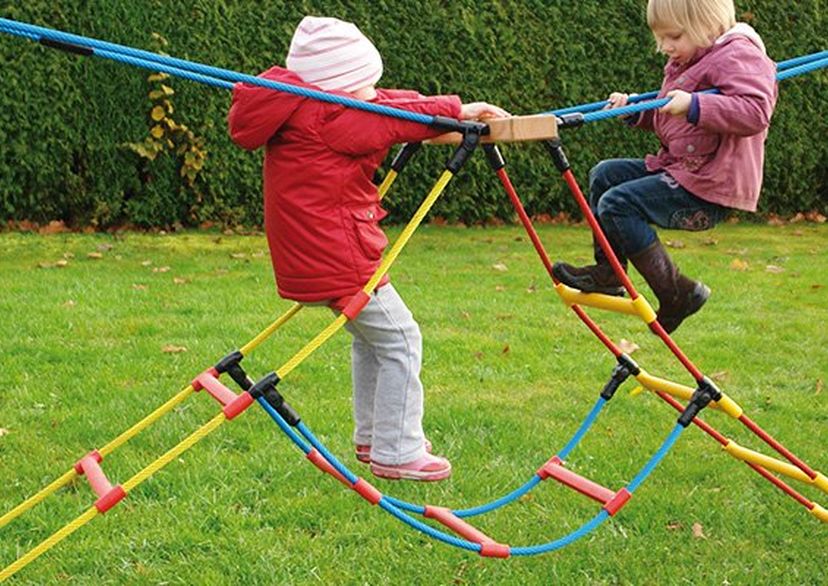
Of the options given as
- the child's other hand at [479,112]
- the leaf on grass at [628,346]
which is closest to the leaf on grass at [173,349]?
the leaf on grass at [628,346]

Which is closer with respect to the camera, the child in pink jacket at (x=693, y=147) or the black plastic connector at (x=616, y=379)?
the child in pink jacket at (x=693, y=147)

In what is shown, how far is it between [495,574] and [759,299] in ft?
14.5

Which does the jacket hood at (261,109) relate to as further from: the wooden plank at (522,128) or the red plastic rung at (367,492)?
the red plastic rung at (367,492)

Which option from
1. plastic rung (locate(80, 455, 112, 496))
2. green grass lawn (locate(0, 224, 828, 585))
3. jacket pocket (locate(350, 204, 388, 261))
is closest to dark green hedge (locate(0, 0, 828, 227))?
green grass lawn (locate(0, 224, 828, 585))

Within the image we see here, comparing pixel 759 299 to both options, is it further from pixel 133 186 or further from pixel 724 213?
pixel 133 186

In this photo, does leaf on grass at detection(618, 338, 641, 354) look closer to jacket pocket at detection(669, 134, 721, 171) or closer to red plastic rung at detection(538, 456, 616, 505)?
red plastic rung at detection(538, 456, 616, 505)

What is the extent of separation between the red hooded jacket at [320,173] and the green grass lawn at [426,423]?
1.05 m

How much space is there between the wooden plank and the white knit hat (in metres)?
0.40

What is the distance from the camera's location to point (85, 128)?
373 inches

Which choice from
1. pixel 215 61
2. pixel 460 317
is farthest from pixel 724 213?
pixel 215 61

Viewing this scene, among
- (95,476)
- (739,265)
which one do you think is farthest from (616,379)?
(739,265)

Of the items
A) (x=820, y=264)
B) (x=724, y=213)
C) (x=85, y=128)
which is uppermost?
(x=724, y=213)

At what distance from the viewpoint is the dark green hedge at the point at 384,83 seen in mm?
9336

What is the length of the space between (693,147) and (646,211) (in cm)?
24
